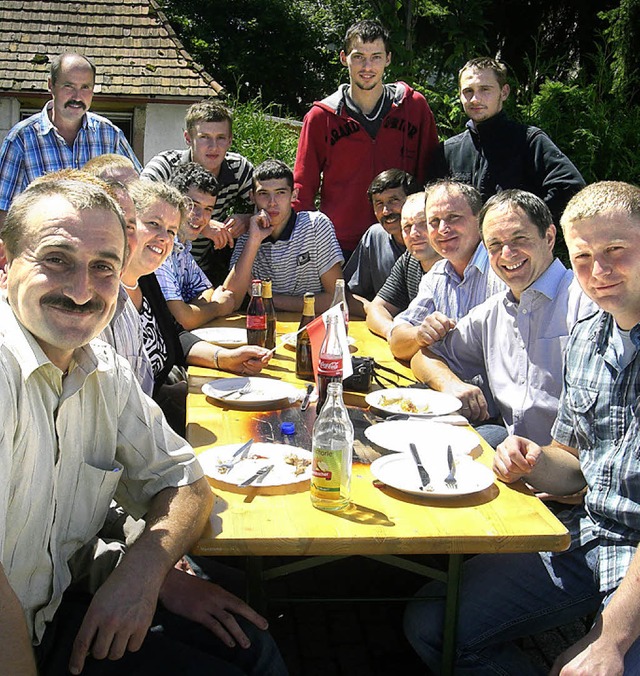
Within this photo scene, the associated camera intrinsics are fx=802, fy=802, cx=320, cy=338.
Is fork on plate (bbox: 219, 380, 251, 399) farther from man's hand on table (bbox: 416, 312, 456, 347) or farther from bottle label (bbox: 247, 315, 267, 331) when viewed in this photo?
man's hand on table (bbox: 416, 312, 456, 347)

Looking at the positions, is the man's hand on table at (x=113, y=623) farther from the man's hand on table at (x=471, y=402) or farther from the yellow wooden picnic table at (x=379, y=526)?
the man's hand on table at (x=471, y=402)

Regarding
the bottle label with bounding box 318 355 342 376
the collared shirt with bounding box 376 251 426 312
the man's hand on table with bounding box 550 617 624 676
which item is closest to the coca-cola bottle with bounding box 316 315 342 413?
the bottle label with bounding box 318 355 342 376

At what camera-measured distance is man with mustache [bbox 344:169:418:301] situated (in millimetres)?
4699

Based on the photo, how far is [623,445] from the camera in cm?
224

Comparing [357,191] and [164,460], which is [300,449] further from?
[357,191]

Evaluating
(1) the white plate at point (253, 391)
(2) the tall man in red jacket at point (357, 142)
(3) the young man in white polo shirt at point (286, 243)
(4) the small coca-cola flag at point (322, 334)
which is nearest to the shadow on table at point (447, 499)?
(4) the small coca-cola flag at point (322, 334)

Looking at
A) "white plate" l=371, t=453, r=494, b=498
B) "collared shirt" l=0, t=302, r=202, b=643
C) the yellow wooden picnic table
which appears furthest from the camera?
"white plate" l=371, t=453, r=494, b=498

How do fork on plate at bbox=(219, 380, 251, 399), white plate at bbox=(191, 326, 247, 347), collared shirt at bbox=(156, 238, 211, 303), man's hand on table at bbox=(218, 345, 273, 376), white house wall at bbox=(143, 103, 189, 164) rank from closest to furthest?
fork on plate at bbox=(219, 380, 251, 399) < man's hand on table at bbox=(218, 345, 273, 376) < white plate at bbox=(191, 326, 247, 347) < collared shirt at bbox=(156, 238, 211, 303) < white house wall at bbox=(143, 103, 189, 164)

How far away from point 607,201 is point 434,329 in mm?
1183

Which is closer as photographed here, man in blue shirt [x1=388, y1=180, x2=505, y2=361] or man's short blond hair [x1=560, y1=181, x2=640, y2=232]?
man's short blond hair [x1=560, y1=181, x2=640, y2=232]

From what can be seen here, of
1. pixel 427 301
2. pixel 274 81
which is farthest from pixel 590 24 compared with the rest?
pixel 274 81

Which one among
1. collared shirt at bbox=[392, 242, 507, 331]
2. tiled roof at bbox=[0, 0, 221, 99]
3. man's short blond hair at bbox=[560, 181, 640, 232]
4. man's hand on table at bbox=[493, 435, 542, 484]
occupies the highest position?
tiled roof at bbox=[0, 0, 221, 99]

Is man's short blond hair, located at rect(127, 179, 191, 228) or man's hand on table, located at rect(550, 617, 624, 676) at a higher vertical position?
man's short blond hair, located at rect(127, 179, 191, 228)

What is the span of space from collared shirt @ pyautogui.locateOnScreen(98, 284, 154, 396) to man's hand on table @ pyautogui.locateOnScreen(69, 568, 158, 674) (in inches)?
43.1
